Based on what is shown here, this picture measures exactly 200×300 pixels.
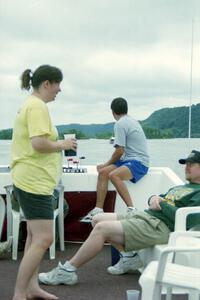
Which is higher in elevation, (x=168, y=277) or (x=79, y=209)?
(x=168, y=277)

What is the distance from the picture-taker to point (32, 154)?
3088 mm

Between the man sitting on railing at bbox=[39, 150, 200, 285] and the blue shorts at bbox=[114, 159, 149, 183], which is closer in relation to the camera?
the man sitting on railing at bbox=[39, 150, 200, 285]

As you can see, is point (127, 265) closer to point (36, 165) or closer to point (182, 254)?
point (182, 254)

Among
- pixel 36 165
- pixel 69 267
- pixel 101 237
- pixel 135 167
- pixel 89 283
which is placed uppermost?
pixel 36 165

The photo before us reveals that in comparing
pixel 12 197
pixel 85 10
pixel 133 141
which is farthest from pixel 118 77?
pixel 12 197

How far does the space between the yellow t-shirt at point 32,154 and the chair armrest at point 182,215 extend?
0.67 metres

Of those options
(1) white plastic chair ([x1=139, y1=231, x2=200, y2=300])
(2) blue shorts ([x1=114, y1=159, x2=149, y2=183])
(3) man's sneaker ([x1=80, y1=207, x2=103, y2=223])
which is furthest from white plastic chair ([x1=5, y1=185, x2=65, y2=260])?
(1) white plastic chair ([x1=139, y1=231, x2=200, y2=300])

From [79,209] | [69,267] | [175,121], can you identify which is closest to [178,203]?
[69,267]

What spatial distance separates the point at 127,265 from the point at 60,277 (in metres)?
0.52

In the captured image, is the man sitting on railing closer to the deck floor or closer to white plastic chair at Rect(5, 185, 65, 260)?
the deck floor

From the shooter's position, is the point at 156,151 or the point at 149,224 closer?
the point at 149,224

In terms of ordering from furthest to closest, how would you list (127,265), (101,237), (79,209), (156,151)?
1. (156,151)
2. (79,209)
3. (127,265)
4. (101,237)

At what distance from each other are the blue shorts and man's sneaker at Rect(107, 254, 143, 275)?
114cm

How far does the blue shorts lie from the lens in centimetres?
503
